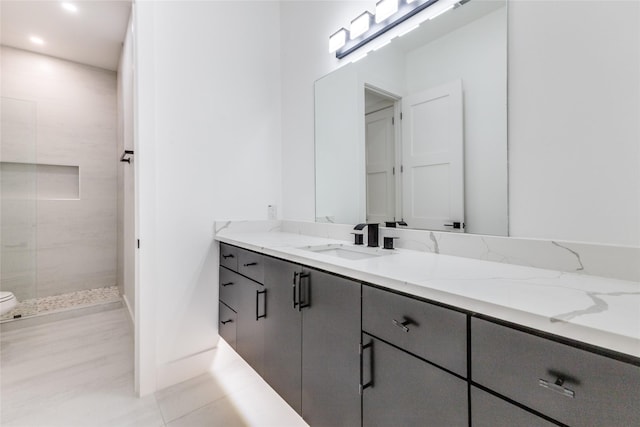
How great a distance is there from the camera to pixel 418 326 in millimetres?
787

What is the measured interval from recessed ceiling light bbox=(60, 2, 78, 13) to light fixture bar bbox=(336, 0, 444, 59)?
2.27m

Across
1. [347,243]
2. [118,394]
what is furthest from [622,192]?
[118,394]

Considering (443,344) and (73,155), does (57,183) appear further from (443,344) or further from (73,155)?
(443,344)

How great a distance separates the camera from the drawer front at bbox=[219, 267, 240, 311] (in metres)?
1.75

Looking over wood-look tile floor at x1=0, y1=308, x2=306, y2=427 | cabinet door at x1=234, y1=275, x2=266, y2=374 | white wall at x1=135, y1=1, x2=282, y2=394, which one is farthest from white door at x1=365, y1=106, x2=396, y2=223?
wood-look tile floor at x1=0, y1=308, x2=306, y2=427

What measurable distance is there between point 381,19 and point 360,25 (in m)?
0.16

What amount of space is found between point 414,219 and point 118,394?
196 centimetres

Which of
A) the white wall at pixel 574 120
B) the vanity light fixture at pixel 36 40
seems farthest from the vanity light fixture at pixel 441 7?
the vanity light fixture at pixel 36 40

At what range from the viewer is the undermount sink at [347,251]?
1439mm

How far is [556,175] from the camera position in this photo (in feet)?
3.28

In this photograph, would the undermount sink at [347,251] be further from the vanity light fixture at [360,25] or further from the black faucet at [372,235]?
the vanity light fixture at [360,25]

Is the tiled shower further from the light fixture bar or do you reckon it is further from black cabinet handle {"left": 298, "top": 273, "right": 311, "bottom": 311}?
the light fixture bar

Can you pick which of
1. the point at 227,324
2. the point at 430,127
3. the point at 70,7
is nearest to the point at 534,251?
the point at 430,127

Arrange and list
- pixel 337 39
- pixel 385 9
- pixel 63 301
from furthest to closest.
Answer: pixel 63 301, pixel 337 39, pixel 385 9
